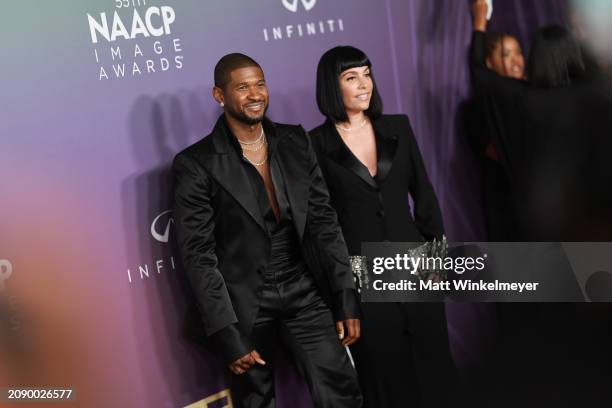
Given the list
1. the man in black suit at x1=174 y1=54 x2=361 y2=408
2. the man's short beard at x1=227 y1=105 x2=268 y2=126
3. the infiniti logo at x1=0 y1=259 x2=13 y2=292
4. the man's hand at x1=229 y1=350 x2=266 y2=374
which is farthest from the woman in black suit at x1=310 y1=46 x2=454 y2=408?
the infiniti logo at x1=0 y1=259 x2=13 y2=292

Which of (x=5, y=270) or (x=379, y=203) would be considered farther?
(x=379, y=203)

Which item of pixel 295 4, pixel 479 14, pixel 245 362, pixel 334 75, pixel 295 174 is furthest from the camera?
pixel 479 14

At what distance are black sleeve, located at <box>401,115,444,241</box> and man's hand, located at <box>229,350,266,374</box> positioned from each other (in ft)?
3.28

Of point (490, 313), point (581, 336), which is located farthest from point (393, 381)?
point (581, 336)

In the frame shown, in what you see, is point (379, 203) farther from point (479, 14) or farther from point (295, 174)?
point (479, 14)

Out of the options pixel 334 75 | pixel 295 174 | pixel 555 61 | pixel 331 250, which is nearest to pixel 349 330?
pixel 331 250

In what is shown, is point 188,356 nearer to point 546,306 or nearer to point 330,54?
point 330,54

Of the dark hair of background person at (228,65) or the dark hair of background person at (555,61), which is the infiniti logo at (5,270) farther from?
the dark hair of background person at (555,61)

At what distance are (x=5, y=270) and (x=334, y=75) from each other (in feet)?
5.14

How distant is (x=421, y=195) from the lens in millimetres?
3756

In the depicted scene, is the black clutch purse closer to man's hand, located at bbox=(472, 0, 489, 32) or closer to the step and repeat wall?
the step and repeat wall

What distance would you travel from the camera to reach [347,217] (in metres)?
3.67

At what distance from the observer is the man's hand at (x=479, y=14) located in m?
4.10

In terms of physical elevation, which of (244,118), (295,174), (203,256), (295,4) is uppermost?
(295,4)
